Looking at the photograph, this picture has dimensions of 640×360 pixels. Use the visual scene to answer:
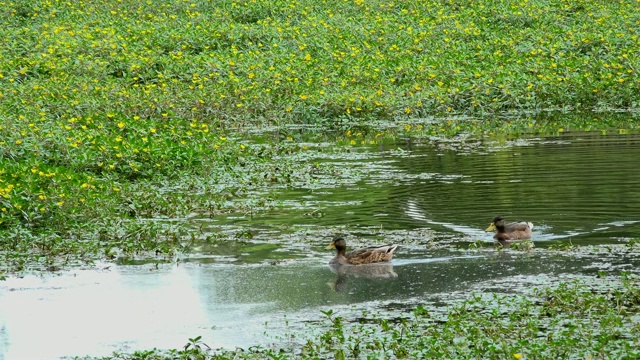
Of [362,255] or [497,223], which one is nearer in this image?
[362,255]

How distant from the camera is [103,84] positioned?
2192cm

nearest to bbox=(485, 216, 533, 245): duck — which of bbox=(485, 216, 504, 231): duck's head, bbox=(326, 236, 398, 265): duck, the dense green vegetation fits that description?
bbox=(485, 216, 504, 231): duck's head

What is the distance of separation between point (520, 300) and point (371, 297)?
130cm

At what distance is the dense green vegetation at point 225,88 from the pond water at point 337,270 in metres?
0.82

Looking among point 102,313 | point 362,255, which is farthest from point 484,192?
point 102,313

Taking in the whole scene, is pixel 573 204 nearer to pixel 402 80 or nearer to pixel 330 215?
pixel 330 215

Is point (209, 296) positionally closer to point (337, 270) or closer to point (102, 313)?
point (102, 313)

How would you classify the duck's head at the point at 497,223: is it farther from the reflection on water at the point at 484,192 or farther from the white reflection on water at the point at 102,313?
the white reflection on water at the point at 102,313

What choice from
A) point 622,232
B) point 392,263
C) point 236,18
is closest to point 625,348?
point 392,263

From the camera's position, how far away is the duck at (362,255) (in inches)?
425

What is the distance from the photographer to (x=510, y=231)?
1150cm

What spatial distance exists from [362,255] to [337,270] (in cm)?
30

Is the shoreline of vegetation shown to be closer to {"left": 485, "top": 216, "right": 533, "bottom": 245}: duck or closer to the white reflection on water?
the white reflection on water

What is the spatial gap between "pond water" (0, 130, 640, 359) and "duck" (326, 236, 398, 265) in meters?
0.12
